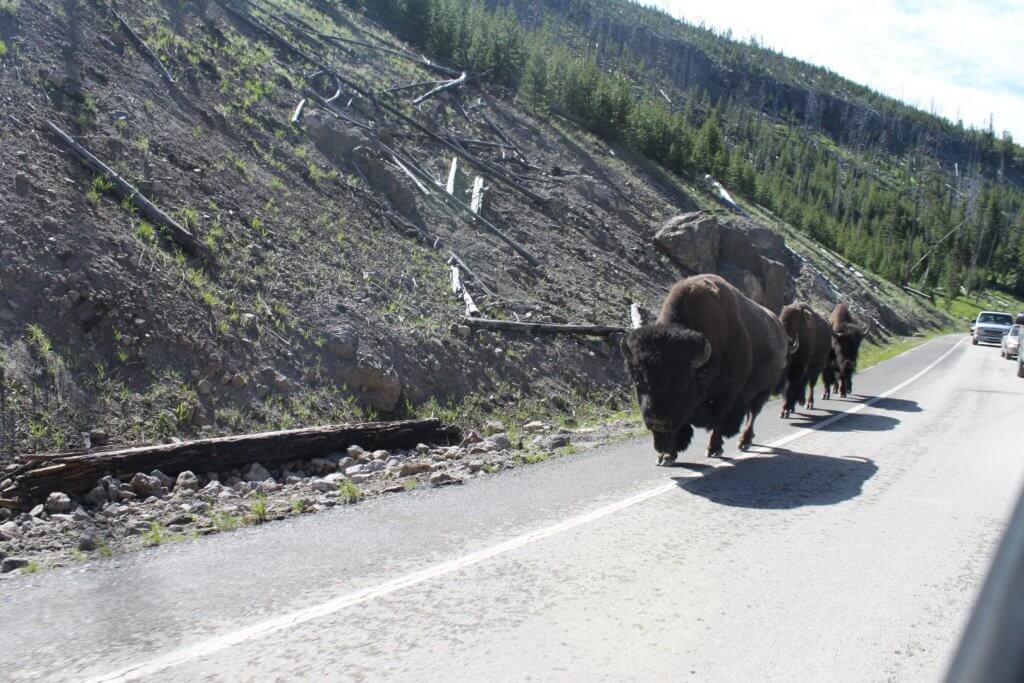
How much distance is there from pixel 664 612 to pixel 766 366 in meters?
6.66

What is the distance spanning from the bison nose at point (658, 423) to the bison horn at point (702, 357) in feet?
2.12

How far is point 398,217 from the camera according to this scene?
57.8 ft

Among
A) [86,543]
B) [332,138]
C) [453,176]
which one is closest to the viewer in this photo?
[86,543]

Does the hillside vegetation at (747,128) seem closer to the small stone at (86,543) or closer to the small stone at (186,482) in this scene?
the small stone at (186,482)

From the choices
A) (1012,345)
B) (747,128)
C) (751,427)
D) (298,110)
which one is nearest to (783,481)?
(751,427)

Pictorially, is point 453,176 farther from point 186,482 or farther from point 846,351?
point 186,482

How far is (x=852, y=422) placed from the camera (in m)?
13.3

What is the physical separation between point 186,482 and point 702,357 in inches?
205

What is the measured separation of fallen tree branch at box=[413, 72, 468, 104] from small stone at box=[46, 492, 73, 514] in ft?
71.2

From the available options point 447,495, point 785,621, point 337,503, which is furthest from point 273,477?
point 785,621

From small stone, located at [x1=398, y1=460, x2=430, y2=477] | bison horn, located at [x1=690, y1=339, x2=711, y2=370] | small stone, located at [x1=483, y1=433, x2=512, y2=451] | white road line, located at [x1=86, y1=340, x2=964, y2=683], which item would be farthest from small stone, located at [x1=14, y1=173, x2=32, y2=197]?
bison horn, located at [x1=690, y1=339, x2=711, y2=370]

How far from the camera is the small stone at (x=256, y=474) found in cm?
844

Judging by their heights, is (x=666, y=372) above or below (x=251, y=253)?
below

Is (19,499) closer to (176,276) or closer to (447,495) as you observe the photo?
(447,495)
